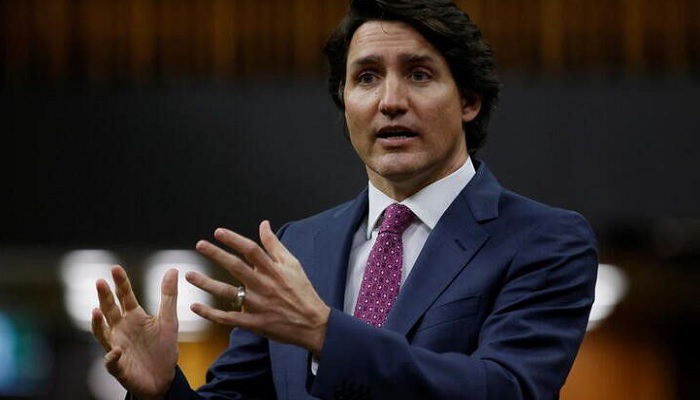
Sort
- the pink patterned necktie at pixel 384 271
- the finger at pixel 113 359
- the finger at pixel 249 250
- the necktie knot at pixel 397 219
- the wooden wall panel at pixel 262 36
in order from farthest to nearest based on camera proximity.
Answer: the wooden wall panel at pixel 262 36 < the necktie knot at pixel 397 219 < the pink patterned necktie at pixel 384 271 < the finger at pixel 113 359 < the finger at pixel 249 250

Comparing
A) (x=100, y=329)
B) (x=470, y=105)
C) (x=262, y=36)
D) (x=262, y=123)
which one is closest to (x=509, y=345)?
(x=470, y=105)

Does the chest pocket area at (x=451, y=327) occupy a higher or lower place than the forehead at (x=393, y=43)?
lower

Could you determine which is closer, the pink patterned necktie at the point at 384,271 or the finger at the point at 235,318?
the finger at the point at 235,318

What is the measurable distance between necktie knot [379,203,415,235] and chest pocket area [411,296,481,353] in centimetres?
22

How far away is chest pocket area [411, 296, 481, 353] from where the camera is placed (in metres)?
1.94

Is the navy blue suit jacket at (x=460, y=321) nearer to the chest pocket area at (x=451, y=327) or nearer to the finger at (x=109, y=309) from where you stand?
the chest pocket area at (x=451, y=327)

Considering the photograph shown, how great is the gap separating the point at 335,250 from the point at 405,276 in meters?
0.15

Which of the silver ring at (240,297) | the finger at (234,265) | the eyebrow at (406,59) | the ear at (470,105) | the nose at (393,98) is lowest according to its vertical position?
the silver ring at (240,297)

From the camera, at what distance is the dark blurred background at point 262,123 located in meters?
5.68

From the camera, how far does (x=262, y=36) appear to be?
20.0 ft

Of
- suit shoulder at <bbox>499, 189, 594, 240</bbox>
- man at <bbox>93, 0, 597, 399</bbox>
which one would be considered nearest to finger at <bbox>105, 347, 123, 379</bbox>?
man at <bbox>93, 0, 597, 399</bbox>

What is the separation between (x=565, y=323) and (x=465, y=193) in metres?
0.31

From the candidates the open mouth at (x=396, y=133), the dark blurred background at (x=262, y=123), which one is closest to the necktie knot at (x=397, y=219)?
the open mouth at (x=396, y=133)

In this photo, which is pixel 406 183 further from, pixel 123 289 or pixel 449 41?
pixel 123 289
